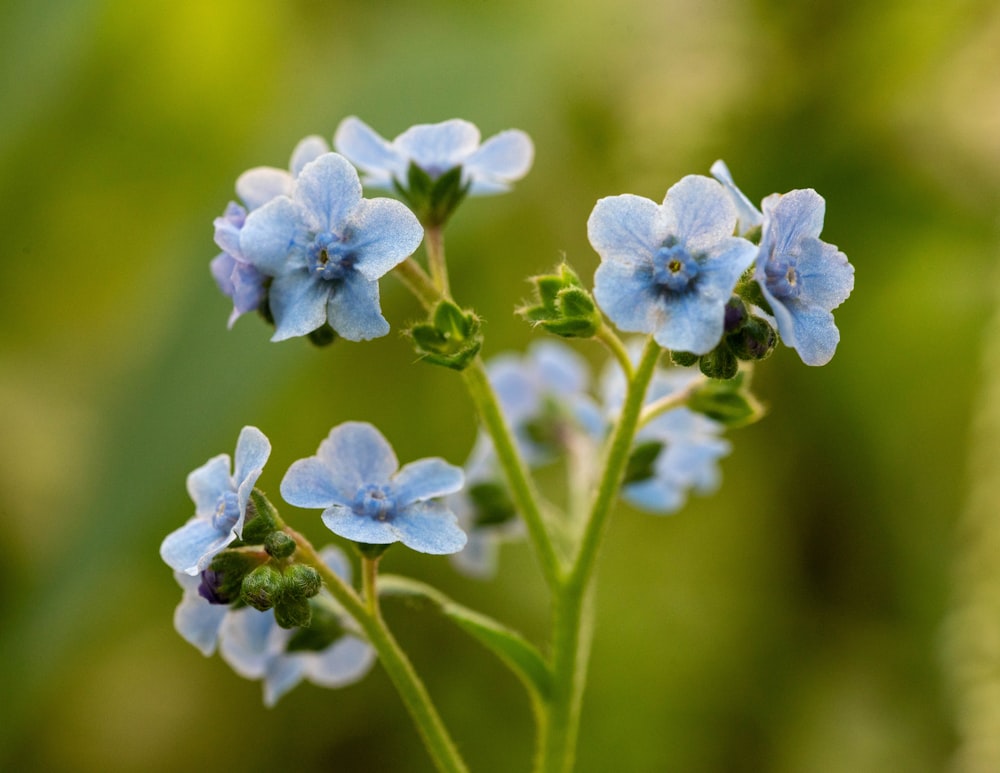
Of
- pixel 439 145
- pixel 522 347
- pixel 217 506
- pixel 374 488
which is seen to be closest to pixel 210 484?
pixel 217 506

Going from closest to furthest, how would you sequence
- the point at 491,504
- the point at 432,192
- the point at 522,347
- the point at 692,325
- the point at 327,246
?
the point at 692,325 → the point at 327,246 → the point at 432,192 → the point at 491,504 → the point at 522,347

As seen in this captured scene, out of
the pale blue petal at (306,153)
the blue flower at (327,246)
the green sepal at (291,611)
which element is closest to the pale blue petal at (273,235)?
the blue flower at (327,246)

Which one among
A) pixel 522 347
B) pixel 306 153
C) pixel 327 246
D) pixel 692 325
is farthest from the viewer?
pixel 522 347

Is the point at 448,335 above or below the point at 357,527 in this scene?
above

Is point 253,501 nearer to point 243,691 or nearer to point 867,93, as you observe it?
point 243,691

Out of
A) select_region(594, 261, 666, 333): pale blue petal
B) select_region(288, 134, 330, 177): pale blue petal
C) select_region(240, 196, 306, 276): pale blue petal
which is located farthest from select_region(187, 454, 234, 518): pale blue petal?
select_region(594, 261, 666, 333): pale blue petal

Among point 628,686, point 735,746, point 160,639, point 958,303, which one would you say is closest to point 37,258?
point 160,639

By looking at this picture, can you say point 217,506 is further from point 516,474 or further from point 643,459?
point 643,459

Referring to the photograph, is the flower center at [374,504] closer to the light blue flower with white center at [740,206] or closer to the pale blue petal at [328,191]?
the pale blue petal at [328,191]
